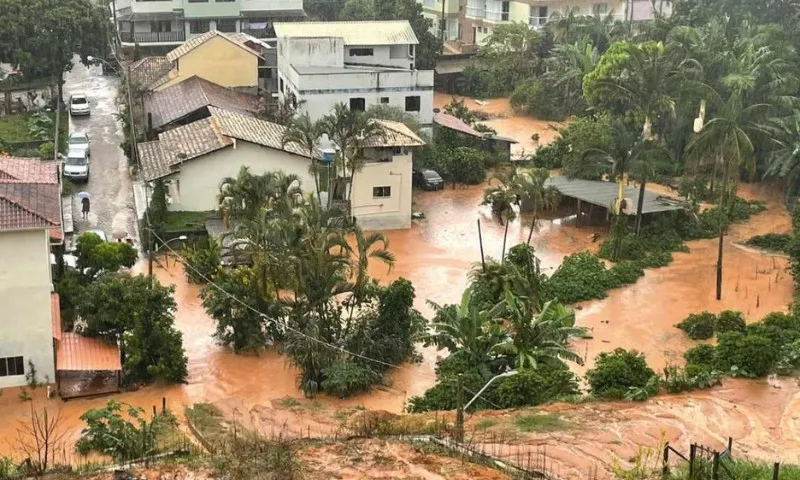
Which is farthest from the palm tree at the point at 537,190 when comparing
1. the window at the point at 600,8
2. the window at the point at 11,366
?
the window at the point at 600,8

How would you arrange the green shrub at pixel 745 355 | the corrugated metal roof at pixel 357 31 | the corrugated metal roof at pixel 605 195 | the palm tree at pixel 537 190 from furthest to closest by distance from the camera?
the corrugated metal roof at pixel 357 31 < the corrugated metal roof at pixel 605 195 < the palm tree at pixel 537 190 < the green shrub at pixel 745 355

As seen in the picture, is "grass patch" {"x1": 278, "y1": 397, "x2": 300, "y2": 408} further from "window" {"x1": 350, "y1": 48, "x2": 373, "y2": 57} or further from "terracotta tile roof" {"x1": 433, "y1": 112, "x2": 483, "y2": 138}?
"window" {"x1": 350, "y1": 48, "x2": 373, "y2": 57}

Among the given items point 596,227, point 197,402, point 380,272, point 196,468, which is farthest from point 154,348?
point 596,227

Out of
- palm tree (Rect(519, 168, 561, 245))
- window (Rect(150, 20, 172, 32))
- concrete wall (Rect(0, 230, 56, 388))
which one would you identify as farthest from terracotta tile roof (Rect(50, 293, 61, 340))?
window (Rect(150, 20, 172, 32))

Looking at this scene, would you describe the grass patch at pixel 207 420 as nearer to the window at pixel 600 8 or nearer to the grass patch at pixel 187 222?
the grass patch at pixel 187 222

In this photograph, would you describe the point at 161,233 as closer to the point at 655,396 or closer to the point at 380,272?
the point at 380,272

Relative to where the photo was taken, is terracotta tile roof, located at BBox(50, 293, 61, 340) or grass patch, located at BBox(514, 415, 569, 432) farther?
terracotta tile roof, located at BBox(50, 293, 61, 340)

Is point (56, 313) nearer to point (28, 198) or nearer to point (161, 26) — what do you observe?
point (28, 198)
